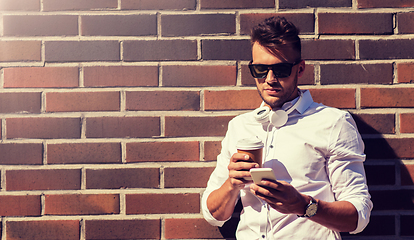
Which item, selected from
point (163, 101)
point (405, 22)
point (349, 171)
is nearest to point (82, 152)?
point (163, 101)

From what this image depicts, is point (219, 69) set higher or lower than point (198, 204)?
higher

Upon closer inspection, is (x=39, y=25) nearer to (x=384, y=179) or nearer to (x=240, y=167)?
(x=240, y=167)

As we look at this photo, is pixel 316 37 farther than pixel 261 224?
Yes

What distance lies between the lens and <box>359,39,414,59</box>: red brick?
152 cm

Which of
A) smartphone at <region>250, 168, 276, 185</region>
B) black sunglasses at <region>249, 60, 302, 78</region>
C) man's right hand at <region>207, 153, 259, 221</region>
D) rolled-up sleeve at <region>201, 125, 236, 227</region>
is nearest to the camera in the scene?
smartphone at <region>250, 168, 276, 185</region>

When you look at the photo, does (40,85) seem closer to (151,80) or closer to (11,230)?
(151,80)

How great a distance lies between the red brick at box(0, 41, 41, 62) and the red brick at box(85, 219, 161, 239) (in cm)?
95

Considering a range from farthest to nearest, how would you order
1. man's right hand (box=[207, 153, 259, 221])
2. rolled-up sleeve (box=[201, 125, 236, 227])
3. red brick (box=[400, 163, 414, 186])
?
red brick (box=[400, 163, 414, 186])
rolled-up sleeve (box=[201, 125, 236, 227])
man's right hand (box=[207, 153, 259, 221])

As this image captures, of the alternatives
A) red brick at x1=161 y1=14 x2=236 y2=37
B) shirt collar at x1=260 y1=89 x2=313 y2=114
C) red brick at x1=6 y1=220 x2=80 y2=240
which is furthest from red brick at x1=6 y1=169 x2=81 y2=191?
shirt collar at x1=260 y1=89 x2=313 y2=114

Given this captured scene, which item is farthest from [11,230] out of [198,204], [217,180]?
[217,180]

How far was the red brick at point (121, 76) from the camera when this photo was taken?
5.07 feet

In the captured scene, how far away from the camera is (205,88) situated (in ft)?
5.08

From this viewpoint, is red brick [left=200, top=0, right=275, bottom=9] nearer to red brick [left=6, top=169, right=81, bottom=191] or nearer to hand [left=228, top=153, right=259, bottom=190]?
hand [left=228, top=153, right=259, bottom=190]

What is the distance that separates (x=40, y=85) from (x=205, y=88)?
896 mm
